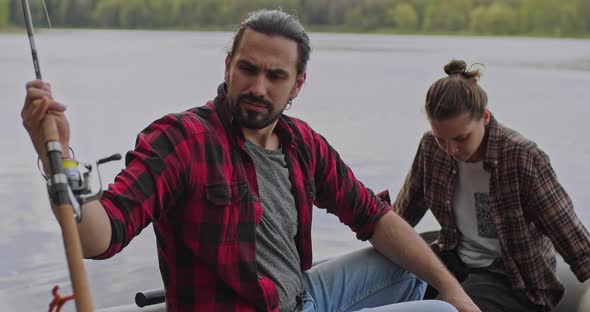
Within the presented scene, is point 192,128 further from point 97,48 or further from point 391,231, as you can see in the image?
point 97,48

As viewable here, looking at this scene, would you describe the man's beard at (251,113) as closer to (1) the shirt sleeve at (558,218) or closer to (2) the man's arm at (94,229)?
(2) the man's arm at (94,229)

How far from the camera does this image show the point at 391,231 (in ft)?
6.28

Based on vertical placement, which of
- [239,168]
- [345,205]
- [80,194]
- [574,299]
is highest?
[80,194]

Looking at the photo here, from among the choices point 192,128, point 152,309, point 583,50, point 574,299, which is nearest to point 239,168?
point 192,128

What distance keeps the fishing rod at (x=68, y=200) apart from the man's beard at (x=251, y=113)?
485 millimetres

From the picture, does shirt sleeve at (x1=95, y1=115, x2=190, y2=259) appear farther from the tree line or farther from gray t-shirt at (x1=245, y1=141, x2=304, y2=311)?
the tree line

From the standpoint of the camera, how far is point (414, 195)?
229 centimetres

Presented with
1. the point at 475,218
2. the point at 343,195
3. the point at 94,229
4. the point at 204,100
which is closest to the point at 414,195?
the point at 475,218

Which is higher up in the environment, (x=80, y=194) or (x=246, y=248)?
(x=80, y=194)

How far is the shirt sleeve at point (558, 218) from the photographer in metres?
2.03

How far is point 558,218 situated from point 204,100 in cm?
511

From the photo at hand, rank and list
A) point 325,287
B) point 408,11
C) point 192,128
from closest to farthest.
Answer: point 192,128
point 325,287
point 408,11

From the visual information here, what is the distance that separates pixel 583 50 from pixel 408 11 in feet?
15.4

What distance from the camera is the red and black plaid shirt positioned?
4.63ft
